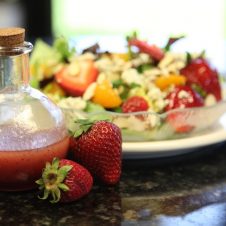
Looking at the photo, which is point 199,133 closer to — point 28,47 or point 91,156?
point 91,156

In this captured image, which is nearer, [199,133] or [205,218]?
[205,218]

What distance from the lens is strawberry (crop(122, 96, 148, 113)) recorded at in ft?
3.99

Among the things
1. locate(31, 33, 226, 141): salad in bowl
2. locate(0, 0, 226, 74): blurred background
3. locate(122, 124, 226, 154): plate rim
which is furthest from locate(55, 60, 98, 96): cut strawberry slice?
locate(0, 0, 226, 74): blurred background

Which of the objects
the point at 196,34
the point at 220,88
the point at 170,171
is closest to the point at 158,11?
the point at 196,34

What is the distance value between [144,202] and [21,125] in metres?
0.23

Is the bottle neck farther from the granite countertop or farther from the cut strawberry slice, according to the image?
the cut strawberry slice

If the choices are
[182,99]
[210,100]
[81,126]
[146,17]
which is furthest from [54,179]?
[146,17]

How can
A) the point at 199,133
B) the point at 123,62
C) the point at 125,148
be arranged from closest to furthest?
the point at 125,148, the point at 199,133, the point at 123,62

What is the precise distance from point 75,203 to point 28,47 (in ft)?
0.83

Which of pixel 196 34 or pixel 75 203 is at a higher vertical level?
pixel 75 203

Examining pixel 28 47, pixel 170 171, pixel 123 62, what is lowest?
pixel 170 171

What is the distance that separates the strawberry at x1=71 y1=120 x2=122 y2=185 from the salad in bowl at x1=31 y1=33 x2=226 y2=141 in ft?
0.23

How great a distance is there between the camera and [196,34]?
4098 millimetres

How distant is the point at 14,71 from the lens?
100 cm
